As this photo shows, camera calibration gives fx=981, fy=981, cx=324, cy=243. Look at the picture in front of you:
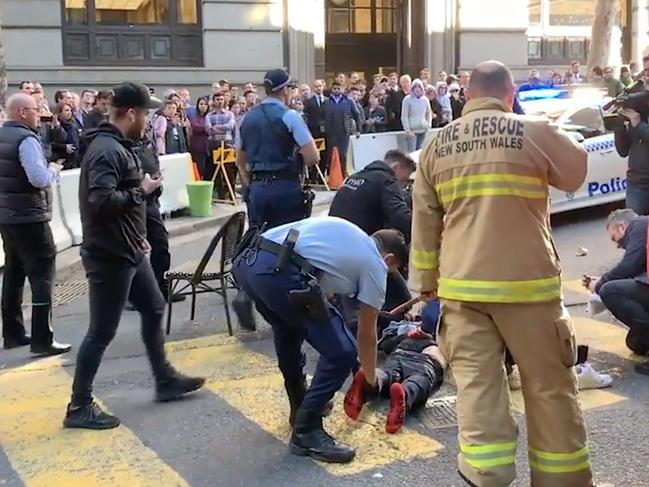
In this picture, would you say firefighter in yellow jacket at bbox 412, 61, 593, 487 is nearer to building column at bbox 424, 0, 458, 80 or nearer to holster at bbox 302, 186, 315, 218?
holster at bbox 302, 186, 315, 218

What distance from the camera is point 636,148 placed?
820 cm

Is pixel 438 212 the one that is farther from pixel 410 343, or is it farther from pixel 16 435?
pixel 16 435

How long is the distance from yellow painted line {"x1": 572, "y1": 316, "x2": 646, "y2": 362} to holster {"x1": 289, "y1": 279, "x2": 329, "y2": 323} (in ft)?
9.43

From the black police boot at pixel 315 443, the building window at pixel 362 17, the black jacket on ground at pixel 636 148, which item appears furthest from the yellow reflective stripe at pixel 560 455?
the building window at pixel 362 17

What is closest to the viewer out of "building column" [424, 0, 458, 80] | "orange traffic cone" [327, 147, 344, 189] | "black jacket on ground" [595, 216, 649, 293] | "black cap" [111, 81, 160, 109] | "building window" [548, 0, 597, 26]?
"black cap" [111, 81, 160, 109]

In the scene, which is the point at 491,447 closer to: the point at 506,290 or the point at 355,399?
the point at 506,290

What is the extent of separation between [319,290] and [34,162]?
3.08 m

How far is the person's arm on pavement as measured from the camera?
6738 mm

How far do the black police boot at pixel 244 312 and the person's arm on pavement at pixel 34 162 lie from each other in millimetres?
1664

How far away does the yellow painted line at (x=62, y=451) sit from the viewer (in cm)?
479

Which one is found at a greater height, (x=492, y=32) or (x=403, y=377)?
(x=492, y=32)

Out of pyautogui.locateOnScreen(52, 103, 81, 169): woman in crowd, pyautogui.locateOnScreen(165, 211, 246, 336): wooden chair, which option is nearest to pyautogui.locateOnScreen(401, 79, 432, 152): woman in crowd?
pyautogui.locateOnScreen(52, 103, 81, 169): woman in crowd

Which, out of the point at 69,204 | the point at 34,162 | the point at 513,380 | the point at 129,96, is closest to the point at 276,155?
the point at 34,162

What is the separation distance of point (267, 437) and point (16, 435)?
140 cm
